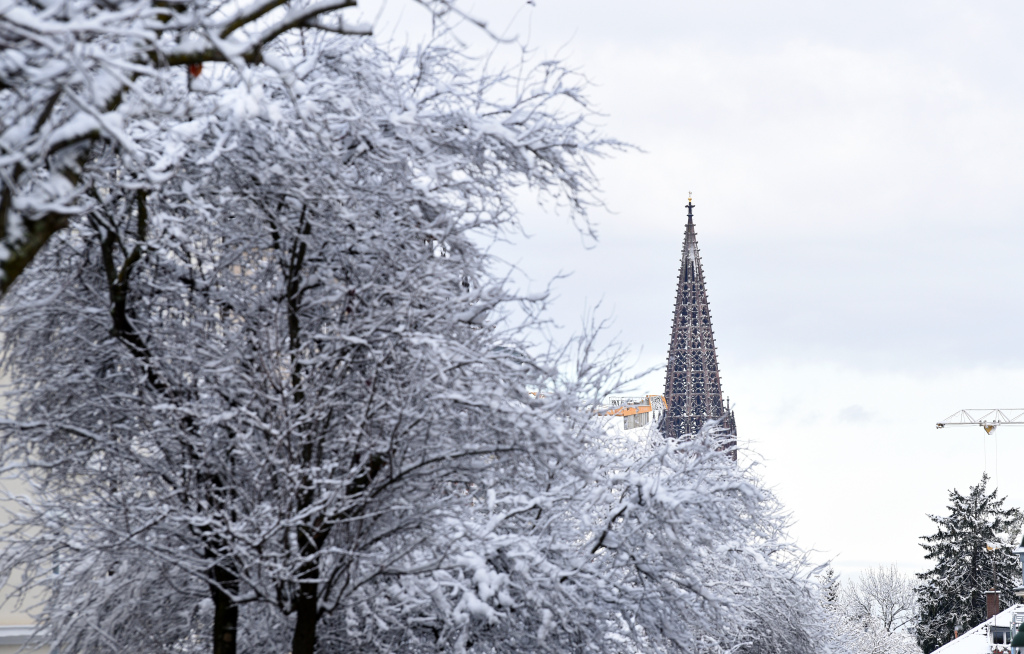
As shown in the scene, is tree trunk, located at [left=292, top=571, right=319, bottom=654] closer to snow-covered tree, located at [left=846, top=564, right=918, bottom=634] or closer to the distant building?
the distant building

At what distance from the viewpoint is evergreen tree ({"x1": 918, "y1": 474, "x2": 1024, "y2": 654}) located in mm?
65750

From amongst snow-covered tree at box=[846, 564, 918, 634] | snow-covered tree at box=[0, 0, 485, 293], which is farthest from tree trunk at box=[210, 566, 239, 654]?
snow-covered tree at box=[846, 564, 918, 634]

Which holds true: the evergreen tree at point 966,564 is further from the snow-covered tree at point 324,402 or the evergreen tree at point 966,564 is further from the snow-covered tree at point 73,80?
the snow-covered tree at point 73,80

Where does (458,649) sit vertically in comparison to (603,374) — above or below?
below

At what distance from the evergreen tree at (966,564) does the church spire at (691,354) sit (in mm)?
59826

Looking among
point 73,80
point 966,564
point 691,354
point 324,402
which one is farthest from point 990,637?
point 691,354

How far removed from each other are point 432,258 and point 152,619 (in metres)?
4.30

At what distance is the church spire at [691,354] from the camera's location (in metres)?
132

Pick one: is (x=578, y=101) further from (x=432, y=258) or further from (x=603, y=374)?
(x=603, y=374)

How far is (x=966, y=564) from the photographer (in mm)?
67375

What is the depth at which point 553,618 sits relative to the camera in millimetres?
9961

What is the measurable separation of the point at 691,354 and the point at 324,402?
419 ft

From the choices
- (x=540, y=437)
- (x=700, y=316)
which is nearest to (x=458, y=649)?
(x=540, y=437)

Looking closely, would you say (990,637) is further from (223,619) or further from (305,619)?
(305,619)
